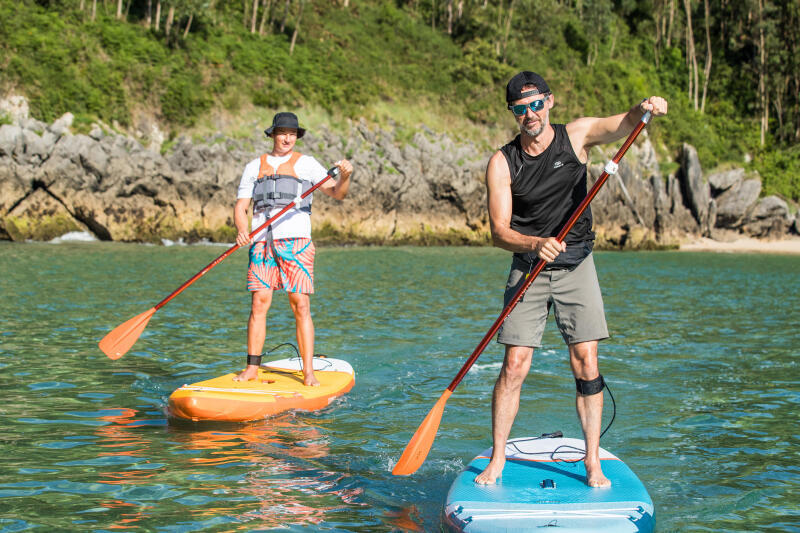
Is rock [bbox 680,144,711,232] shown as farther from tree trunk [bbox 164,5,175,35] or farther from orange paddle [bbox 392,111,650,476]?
orange paddle [bbox 392,111,650,476]

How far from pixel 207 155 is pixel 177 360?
92.0 ft

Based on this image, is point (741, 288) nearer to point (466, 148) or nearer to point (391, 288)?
point (391, 288)

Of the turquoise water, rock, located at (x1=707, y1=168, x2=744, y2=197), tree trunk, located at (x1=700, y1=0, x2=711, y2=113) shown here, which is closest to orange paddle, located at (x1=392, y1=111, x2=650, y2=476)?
the turquoise water

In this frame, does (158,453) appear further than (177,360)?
No

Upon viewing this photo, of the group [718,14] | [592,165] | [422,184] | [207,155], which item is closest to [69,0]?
[207,155]

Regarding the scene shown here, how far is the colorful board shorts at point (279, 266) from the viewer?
22.8 ft

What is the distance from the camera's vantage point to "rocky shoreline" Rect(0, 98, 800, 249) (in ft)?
101

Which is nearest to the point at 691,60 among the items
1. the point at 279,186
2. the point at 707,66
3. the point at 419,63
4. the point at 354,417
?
the point at 707,66

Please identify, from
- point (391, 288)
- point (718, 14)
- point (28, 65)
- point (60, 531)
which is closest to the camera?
point (60, 531)

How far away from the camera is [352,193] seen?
121 ft

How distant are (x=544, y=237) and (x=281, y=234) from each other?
10.1 feet

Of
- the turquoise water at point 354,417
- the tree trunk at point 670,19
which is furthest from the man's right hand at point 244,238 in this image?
the tree trunk at point 670,19

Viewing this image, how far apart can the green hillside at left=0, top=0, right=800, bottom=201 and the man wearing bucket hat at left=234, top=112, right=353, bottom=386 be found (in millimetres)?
30300

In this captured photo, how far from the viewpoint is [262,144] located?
3794 centimetres
